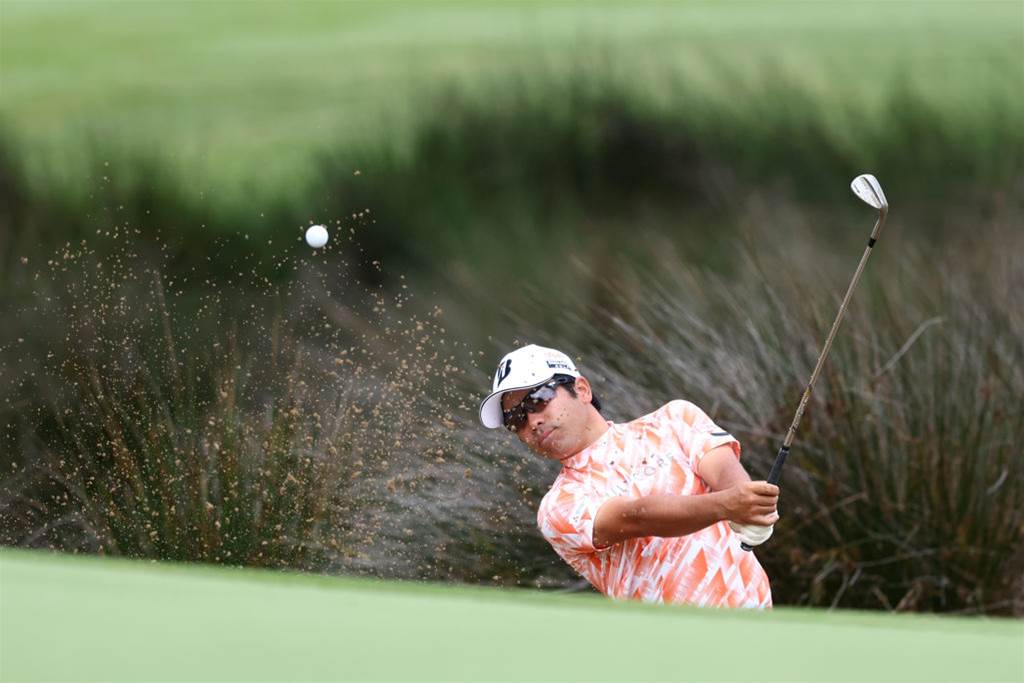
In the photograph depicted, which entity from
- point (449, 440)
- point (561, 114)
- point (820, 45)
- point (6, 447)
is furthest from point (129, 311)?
point (820, 45)

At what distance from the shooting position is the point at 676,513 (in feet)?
5.91

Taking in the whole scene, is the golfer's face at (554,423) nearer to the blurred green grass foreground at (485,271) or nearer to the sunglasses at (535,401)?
the sunglasses at (535,401)

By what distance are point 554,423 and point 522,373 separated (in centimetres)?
9

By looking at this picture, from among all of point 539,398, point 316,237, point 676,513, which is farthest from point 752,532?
point 316,237

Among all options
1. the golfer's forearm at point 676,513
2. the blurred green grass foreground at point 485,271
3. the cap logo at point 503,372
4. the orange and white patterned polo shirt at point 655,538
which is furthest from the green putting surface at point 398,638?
the blurred green grass foreground at point 485,271

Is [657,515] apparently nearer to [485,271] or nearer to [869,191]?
[869,191]

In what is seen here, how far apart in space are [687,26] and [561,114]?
1.07 feet

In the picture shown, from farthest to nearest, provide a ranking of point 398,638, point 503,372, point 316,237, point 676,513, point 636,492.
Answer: point 316,237 → point 503,372 → point 636,492 → point 676,513 → point 398,638

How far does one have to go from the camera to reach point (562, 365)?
2010 millimetres

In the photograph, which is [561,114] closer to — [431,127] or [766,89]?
[431,127]

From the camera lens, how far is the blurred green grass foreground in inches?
99.3

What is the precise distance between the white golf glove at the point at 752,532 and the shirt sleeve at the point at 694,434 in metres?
0.12

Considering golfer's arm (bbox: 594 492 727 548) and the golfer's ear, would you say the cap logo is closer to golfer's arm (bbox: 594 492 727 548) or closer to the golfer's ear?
the golfer's ear

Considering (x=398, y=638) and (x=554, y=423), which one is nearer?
(x=398, y=638)
